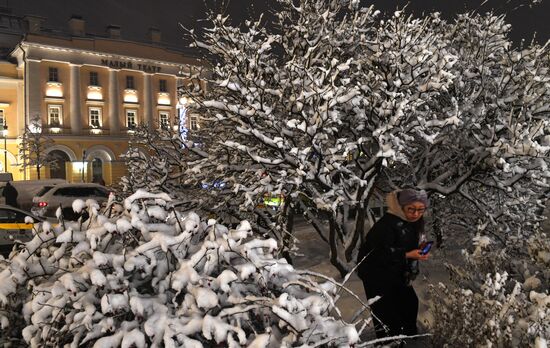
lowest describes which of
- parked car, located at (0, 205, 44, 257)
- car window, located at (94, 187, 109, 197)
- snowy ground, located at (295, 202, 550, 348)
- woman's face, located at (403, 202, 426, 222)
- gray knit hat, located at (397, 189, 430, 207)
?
snowy ground, located at (295, 202, 550, 348)

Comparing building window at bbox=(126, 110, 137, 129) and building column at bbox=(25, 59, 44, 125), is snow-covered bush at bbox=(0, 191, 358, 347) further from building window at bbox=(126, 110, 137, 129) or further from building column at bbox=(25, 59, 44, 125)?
building window at bbox=(126, 110, 137, 129)

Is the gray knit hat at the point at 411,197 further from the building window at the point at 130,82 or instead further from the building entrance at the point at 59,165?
the building window at the point at 130,82

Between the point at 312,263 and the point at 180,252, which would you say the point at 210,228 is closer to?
the point at 180,252

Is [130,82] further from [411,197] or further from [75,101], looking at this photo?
[411,197]

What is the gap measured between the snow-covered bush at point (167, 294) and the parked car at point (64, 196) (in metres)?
16.5

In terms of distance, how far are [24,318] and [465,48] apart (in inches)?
363

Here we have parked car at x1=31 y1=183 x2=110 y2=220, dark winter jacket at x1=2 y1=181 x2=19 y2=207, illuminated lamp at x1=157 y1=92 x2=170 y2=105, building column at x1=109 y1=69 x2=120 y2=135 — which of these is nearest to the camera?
parked car at x1=31 y1=183 x2=110 y2=220

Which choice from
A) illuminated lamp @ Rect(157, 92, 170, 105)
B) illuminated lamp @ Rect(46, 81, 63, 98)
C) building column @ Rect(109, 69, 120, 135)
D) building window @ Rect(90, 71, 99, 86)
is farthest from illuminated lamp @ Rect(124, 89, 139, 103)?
illuminated lamp @ Rect(46, 81, 63, 98)

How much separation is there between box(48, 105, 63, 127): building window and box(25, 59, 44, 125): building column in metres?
1.28

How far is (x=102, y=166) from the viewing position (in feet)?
167

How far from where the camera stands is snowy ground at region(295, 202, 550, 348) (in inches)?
230

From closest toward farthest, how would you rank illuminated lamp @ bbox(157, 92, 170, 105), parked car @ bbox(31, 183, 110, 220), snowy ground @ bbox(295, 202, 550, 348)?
1. snowy ground @ bbox(295, 202, 550, 348)
2. parked car @ bbox(31, 183, 110, 220)
3. illuminated lamp @ bbox(157, 92, 170, 105)

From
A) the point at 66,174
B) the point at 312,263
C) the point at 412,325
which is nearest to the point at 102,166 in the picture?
the point at 66,174

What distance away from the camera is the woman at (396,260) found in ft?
14.6
